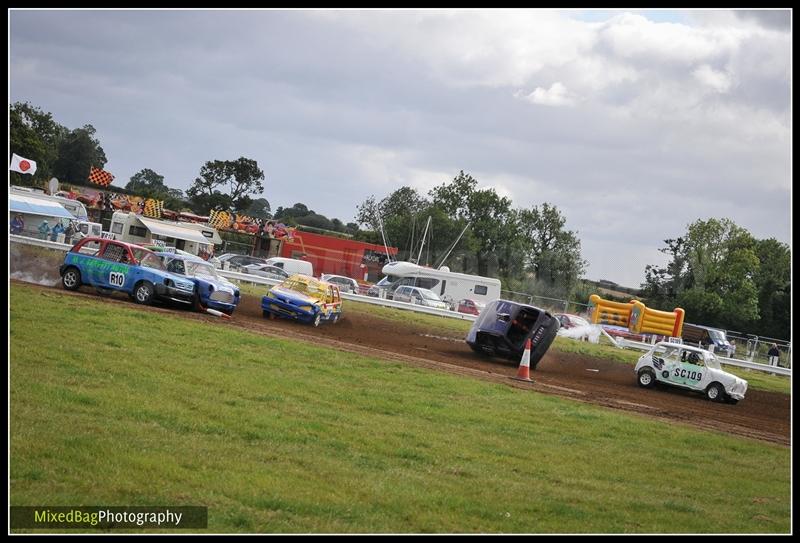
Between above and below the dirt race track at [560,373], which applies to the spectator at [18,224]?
above

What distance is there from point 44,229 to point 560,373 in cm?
2965

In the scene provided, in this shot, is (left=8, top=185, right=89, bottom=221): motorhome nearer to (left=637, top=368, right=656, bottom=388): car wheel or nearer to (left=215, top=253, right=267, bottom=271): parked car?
(left=215, top=253, right=267, bottom=271): parked car

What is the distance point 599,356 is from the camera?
1383 inches

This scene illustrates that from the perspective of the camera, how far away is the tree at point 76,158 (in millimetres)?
91312

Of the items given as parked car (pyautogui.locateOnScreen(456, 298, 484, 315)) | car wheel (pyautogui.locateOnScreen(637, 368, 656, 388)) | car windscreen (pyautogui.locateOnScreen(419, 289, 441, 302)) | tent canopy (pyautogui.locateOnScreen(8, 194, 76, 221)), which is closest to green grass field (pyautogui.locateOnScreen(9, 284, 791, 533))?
car wheel (pyautogui.locateOnScreen(637, 368, 656, 388))

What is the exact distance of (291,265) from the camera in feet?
178

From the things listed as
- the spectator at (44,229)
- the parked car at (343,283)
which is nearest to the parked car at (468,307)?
the parked car at (343,283)

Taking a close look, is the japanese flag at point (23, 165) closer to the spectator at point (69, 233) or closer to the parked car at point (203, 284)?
the spectator at point (69, 233)

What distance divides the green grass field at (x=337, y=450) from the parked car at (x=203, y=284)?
725cm

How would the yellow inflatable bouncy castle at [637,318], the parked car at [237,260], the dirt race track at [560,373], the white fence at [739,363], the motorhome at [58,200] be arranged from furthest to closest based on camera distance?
1. the parked car at [237,260]
2. the motorhome at [58,200]
3. the yellow inflatable bouncy castle at [637,318]
4. the white fence at [739,363]
5. the dirt race track at [560,373]

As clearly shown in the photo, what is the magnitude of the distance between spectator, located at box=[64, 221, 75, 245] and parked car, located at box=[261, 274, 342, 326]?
1899cm

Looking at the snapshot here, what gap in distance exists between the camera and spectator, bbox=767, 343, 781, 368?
4443 cm

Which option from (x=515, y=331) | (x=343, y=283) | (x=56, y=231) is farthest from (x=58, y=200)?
(x=515, y=331)

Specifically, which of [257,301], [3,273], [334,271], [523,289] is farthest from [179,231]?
[3,273]
